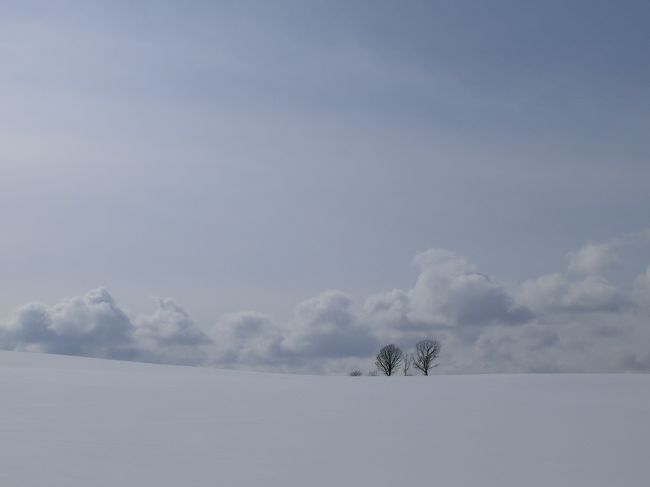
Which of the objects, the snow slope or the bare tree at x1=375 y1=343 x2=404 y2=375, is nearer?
the snow slope

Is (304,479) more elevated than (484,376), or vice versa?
(484,376)

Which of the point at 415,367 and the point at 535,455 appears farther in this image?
the point at 415,367

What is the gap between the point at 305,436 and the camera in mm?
8930

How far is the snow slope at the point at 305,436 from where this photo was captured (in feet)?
22.8

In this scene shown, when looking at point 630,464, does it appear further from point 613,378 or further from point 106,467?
point 613,378

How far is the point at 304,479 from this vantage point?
6.80 metres

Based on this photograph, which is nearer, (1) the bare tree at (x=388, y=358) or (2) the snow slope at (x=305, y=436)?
(2) the snow slope at (x=305, y=436)

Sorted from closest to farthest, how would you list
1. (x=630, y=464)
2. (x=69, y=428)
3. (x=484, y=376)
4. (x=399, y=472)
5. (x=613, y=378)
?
1. (x=399, y=472)
2. (x=630, y=464)
3. (x=69, y=428)
4. (x=613, y=378)
5. (x=484, y=376)

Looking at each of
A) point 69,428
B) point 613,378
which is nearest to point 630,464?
point 69,428

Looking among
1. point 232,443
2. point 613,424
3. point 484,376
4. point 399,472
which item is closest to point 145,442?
point 232,443

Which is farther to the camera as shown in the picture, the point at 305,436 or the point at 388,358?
the point at 388,358

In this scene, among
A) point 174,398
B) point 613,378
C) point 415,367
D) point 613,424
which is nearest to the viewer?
point 613,424

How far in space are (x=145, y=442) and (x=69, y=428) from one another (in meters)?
1.30

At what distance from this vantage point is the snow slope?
22.8 feet
